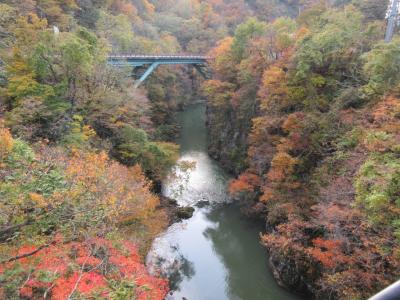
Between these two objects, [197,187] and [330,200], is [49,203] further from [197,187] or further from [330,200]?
[197,187]

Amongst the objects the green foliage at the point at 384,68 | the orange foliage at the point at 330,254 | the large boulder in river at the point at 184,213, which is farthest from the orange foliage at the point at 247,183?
the green foliage at the point at 384,68

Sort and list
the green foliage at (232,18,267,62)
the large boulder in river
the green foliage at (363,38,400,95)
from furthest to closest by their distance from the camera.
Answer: the green foliage at (232,18,267,62) → the large boulder in river → the green foliage at (363,38,400,95)

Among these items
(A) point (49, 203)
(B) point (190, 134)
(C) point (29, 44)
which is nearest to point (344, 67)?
(A) point (49, 203)

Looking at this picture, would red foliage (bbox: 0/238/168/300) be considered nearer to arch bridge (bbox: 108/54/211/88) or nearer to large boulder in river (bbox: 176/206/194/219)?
large boulder in river (bbox: 176/206/194/219)

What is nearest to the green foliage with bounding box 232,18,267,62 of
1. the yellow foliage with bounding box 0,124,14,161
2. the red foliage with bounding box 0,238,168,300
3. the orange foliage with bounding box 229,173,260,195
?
the orange foliage with bounding box 229,173,260,195

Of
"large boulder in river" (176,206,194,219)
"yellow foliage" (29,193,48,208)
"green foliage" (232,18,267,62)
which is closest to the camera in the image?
"yellow foliage" (29,193,48,208)

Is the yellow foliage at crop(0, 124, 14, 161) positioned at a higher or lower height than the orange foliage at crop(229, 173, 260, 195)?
higher
